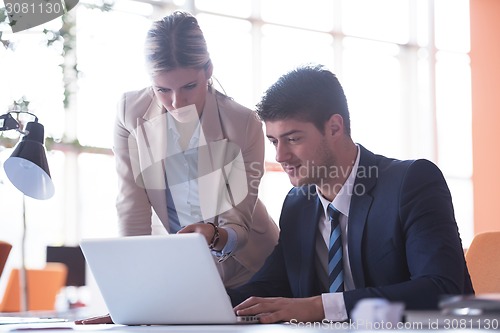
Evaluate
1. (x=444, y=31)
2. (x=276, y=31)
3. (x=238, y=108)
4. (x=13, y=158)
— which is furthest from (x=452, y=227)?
(x=444, y=31)

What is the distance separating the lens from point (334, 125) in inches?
95.0

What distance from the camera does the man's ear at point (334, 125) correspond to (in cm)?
241

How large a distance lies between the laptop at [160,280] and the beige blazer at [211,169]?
0.63 meters

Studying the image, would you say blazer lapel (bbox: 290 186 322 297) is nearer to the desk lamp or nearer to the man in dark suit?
the man in dark suit

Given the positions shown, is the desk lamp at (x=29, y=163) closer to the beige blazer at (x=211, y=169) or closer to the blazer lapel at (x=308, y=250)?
the beige blazer at (x=211, y=169)

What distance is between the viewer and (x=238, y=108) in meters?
2.67

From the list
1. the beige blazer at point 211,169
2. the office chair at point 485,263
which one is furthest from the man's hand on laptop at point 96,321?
the office chair at point 485,263

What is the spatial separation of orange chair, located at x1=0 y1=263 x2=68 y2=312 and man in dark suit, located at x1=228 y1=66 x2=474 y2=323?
342cm

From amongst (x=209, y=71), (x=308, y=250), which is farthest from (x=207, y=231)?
(x=209, y=71)

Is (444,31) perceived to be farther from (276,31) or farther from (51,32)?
(51,32)

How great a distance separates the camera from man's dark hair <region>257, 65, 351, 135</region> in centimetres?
237

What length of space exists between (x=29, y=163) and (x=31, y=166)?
0.05 feet

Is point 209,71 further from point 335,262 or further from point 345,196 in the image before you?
point 335,262

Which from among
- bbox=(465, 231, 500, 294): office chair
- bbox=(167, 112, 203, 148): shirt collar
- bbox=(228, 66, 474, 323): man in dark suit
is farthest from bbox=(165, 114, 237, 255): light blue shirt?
bbox=(465, 231, 500, 294): office chair
